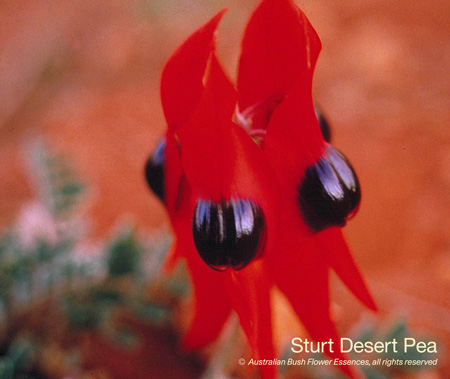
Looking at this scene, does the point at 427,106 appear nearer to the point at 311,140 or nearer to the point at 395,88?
the point at 395,88

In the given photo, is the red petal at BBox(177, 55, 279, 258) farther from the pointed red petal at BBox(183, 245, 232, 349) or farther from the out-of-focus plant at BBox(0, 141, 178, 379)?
the out-of-focus plant at BBox(0, 141, 178, 379)

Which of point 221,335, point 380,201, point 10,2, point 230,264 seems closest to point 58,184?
point 221,335

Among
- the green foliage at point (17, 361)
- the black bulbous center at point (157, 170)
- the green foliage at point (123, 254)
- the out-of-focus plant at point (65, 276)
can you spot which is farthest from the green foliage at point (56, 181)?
the black bulbous center at point (157, 170)

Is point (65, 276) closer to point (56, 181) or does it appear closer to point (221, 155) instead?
point (56, 181)

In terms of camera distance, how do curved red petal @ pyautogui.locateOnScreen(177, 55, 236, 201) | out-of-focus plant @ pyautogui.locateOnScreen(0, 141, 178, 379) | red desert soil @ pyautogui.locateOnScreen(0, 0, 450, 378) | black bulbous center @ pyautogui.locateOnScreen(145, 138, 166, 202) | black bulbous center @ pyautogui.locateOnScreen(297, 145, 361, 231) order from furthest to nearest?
red desert soil @ pyautogui.locateOnScreen(0, 0, 450, 378) < out-of-focus plant @ pyautogui.locateOnScreen(0, 141, 178, 379) < black bulbous center @ pyautogui.locateOnScreen(145, 138, 166, 202) < black bulbous center @ pyautogui.locateOnScreen(297, 145, 361, 231) < curved red petal @ pyautogui.locateOnScreen(177, 55, 236, 201)

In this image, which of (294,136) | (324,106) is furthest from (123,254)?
(324,106)

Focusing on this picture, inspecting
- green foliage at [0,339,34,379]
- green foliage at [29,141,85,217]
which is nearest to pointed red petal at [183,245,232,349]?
green foliage at [0,339,34,379]

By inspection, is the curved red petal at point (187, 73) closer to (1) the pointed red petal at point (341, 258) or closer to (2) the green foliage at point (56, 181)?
(1) the pointed red petal at point (341, 258)
